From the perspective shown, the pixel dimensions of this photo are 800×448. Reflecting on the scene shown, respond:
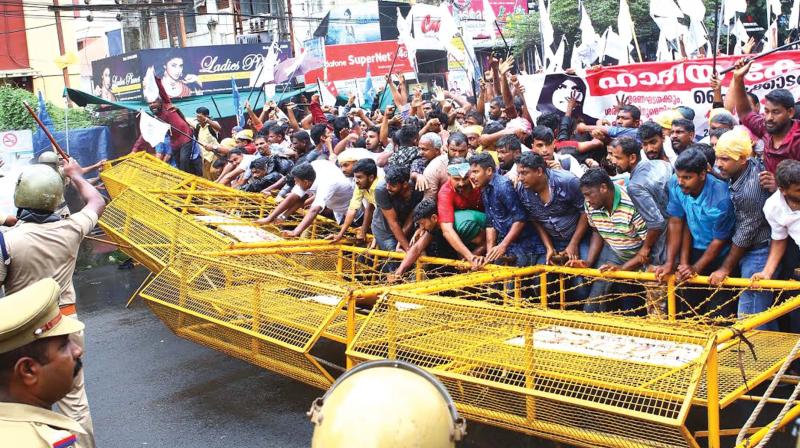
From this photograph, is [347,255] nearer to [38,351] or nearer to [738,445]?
[738,445]

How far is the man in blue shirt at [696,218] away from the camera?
562cm

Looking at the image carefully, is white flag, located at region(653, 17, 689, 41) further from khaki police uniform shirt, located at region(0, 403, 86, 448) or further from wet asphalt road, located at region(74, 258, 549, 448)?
khaki police uniform shirt, located at region(0, 403, 86, 448)

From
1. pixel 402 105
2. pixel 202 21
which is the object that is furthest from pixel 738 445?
pixel 202 21

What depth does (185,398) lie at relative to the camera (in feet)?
22.7

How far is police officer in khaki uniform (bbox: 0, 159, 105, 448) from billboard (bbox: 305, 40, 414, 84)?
1833 cm

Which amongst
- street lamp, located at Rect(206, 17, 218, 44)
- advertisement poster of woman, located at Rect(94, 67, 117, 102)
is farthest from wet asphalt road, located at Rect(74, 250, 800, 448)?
street lamp, located at Rect(206, 17, 218, 44)

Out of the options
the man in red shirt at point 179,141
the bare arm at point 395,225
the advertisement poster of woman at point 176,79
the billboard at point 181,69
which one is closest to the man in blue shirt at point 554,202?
the bare arm at point 395,225

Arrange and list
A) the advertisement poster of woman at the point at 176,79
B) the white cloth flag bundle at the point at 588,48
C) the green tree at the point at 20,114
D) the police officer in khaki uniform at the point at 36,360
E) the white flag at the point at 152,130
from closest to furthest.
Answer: the police officer in khaki uniform at the point at 36,360 → the white flag at the point at 152,130 → the white cloth flag bundle at the point at 588,48 → the green tree at the point at 20,114 → the advertisement poster of woman at the point at 176,79

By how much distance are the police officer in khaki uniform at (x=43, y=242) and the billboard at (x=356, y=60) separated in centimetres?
1833

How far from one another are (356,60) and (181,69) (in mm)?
5361

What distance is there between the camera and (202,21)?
44094 millimetres

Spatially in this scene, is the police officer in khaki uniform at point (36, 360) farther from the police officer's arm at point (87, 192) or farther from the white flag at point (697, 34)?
the white flag at point (697, 34)

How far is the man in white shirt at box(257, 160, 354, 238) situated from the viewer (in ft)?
27.7

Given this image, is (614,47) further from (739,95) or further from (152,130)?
(152,130)
